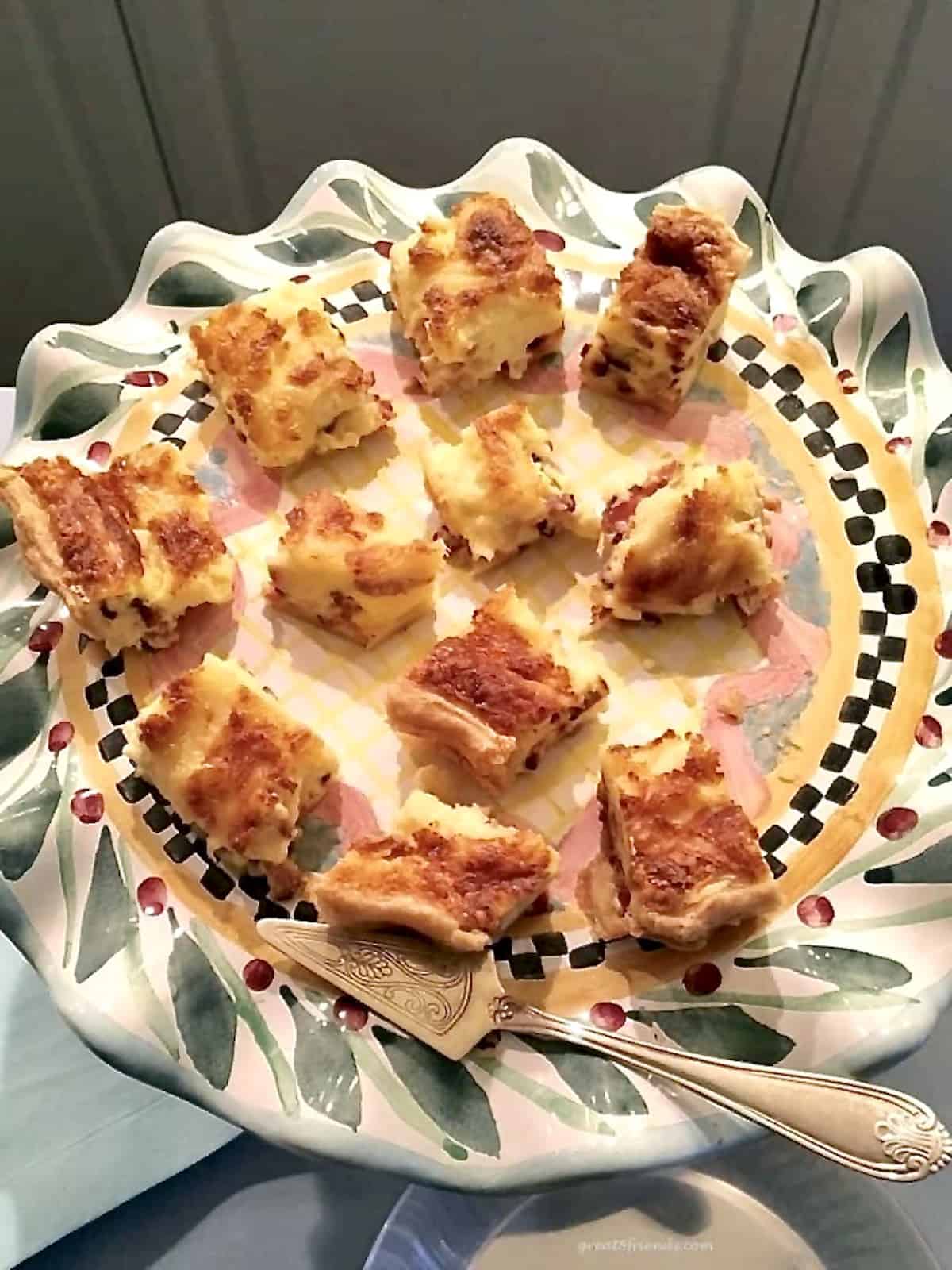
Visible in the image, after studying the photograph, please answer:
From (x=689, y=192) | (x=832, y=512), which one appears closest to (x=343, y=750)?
(x=832, y=512)

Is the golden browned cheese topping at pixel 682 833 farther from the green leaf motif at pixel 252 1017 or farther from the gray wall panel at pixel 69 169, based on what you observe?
the gray wall panel at pixel 69 169

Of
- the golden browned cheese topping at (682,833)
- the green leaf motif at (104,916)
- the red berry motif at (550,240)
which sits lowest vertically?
the green leaf motif at (104,916)

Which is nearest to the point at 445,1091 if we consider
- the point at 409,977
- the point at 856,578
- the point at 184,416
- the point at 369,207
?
the point at 409,977

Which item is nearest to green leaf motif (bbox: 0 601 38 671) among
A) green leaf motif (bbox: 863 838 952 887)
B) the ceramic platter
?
the ceramic platter

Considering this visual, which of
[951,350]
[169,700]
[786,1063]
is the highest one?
[169,700]

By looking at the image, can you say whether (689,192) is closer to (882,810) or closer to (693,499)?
(693,499)

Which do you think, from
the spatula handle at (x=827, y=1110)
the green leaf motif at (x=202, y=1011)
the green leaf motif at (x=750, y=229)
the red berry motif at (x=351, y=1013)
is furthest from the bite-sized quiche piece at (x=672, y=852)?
the green leaf motif at (x=750, y=229)
